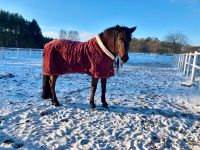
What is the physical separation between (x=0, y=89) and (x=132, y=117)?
3.67 meters

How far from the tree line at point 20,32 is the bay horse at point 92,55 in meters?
41.5

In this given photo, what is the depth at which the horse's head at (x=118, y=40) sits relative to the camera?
14.6 feet

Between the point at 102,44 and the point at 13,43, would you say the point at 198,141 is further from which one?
the point at 13,43

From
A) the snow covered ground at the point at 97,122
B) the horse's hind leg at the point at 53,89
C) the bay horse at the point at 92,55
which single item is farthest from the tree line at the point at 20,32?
the bay horse at the point at 92,55

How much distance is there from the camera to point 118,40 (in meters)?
4.55

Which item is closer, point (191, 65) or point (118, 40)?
point (118, 40)

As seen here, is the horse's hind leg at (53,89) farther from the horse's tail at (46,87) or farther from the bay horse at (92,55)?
the horse's tail at (46,87)

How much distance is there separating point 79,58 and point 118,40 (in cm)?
80

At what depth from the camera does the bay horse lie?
452 centimetres

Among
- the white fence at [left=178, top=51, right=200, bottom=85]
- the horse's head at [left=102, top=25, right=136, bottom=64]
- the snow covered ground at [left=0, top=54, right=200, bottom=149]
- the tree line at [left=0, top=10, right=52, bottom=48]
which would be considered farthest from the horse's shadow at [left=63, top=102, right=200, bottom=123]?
the tree line at [left=0, top=10, right=52, bottom=48]

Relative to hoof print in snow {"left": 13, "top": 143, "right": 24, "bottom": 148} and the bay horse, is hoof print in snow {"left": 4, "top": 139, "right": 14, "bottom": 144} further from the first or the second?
the bay horse

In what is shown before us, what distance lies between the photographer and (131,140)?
3514 mm

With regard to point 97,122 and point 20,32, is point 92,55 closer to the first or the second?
point 97,122

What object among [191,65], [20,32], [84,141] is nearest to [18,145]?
[84,141]
